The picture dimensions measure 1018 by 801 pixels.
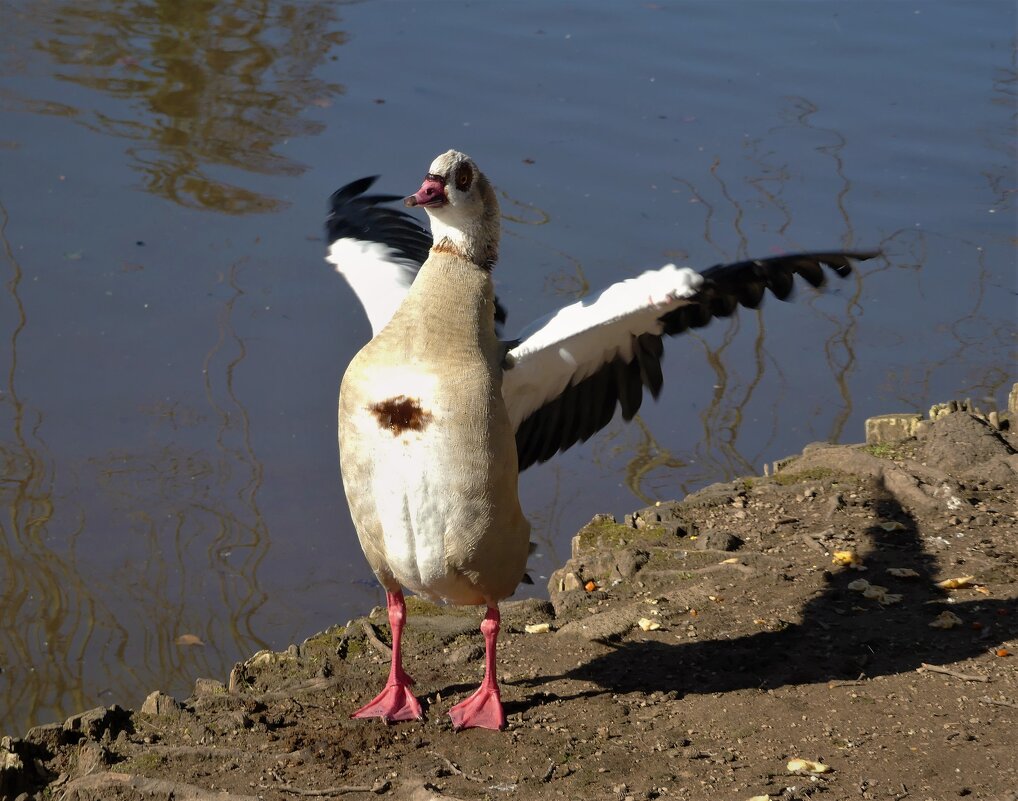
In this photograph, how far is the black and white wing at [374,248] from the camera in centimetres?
527

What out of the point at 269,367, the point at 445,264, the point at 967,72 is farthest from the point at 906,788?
the point at 967,72

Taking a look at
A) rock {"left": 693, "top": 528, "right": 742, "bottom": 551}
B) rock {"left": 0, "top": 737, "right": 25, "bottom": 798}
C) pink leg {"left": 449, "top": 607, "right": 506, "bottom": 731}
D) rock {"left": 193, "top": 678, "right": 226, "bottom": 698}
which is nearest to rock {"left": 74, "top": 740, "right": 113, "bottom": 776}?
rock {"left": 0, "top": 737, "right": 25, "bottom": 798}

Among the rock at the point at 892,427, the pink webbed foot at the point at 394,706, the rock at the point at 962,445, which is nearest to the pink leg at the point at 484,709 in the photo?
the pink webbed foot at the point at 394,706

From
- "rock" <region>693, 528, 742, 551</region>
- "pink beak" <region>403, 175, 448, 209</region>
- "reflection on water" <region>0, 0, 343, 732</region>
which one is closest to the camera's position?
"pink beak" <region>403, 175, 448, 209</region>

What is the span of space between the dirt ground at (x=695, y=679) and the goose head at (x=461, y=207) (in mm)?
1566

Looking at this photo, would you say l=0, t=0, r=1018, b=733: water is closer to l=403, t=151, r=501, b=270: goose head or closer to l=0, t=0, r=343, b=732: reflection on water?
l=0, t=0, r=343, b=732: reflection on water

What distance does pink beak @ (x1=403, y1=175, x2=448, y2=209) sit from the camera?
14.6ft

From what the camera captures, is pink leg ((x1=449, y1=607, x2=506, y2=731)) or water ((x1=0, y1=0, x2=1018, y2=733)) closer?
pink leg ((x1=449, y1=607, x2=506, y2=731))

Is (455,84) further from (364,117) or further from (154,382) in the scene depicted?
(154,382)

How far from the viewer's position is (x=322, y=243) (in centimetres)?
862

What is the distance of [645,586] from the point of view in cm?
559

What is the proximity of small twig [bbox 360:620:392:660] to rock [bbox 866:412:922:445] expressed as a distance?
2.83m

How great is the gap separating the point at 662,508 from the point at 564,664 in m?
1.34

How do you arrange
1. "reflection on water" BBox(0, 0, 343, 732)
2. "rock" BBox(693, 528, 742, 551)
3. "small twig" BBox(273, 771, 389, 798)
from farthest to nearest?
"rock" BBox(693, 528, 742, 551), "reflection on water" BBox(0, 0, 343, 732), "small twig" BBox(273, 771, 389, 798)
